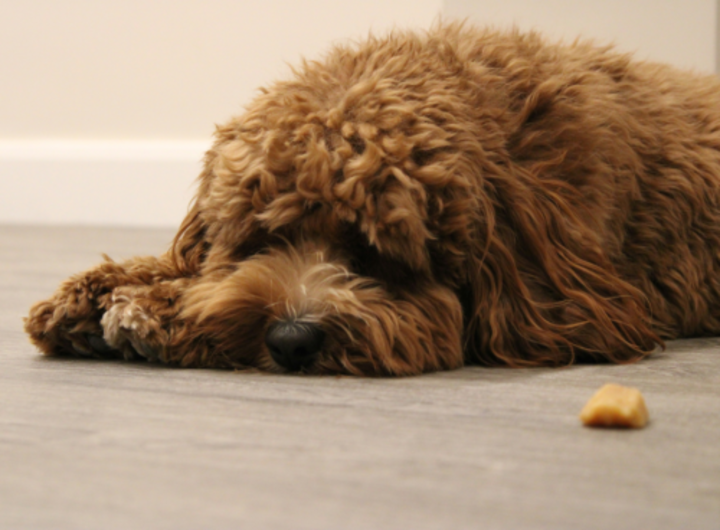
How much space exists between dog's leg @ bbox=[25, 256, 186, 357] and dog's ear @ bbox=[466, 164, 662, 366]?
3.16ft

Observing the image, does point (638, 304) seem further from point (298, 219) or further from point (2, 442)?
point (2, 442)

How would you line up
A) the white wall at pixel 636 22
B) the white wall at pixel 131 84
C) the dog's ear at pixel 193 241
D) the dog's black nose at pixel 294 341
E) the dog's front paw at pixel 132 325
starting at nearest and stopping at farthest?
the dog's black nose at pixel 294 341 < the dog's front paw at pixel 132 325 < the dog's ear at pixel 193 241 < the white wall at pixel 636 22 < the white wall at pixel 131 84

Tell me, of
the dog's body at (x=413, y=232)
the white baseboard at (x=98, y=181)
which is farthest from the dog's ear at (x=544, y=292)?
the white baseboard at (x=98, y=181)

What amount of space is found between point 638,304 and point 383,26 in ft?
13.7

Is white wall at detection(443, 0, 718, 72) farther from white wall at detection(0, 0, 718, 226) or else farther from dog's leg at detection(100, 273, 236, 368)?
dog's leg at detection(100, 273, 236, 368)

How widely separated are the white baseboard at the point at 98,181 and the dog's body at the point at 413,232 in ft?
13.5

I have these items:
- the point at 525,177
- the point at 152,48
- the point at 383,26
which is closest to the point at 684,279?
the point at 525,177

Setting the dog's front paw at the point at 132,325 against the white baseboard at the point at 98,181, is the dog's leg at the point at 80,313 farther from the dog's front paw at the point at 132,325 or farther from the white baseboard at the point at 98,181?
the white baseboard at the point at 98,181

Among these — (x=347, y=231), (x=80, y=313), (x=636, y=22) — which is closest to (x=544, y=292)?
(x=347, y=231)

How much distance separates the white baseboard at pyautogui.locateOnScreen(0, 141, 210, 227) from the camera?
685 centimetres

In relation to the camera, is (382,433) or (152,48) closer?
(382,433)

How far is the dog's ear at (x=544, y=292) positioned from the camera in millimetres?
2512

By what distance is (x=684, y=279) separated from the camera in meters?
2.87

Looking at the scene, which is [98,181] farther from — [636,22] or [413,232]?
[413,232]
